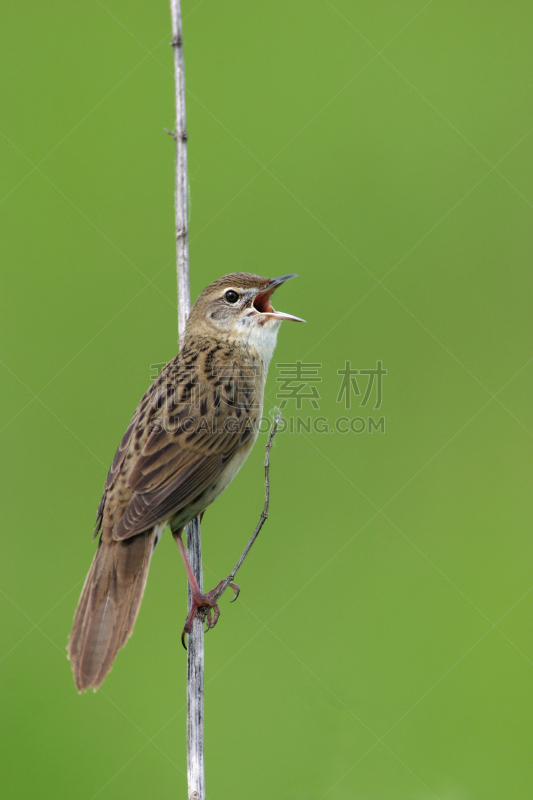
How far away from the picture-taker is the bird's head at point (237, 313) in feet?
18.1

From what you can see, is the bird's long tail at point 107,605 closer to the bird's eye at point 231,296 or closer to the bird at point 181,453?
the bird at point 181,453

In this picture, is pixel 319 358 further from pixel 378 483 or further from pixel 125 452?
pixel 125 452

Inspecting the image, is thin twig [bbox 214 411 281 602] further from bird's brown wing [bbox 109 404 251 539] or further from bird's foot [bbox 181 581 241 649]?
bird's brown wing [bbox 109 404 251 539]

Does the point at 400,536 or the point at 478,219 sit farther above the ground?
the point at 478,219

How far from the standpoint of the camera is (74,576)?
6.19m

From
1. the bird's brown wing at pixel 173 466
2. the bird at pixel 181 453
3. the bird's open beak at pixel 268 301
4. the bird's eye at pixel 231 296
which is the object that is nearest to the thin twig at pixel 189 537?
the bird at pixel 181 453

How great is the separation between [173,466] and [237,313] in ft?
4.41

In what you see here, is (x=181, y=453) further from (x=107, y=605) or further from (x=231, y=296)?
(x=231, y=296)

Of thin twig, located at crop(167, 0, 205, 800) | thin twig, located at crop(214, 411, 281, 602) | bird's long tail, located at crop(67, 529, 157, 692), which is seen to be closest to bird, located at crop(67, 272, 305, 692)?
bird's long tail, located at crop(67, 529, 157, 692)

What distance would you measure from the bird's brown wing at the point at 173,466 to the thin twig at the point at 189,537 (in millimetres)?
438

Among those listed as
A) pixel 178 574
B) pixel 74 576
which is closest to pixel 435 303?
pixel 178 574

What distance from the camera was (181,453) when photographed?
4879 mm

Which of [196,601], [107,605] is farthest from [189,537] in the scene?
[107,605]

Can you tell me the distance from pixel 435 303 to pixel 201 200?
8.61ft
